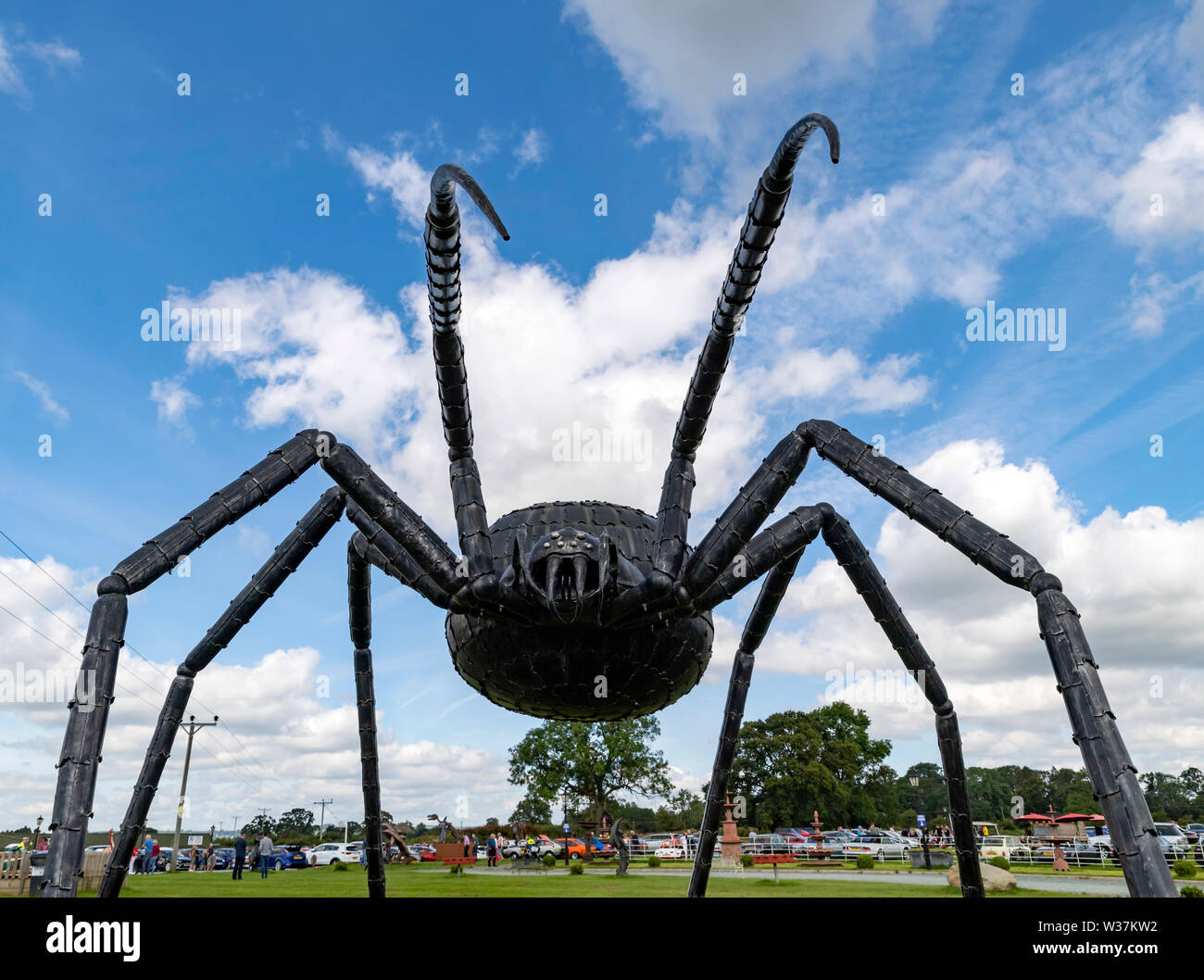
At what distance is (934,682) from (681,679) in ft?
A: 9.06

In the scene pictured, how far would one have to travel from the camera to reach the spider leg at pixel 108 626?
197 inches

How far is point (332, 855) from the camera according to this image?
5253cm

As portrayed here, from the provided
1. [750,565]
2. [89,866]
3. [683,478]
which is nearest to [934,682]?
[750,565]

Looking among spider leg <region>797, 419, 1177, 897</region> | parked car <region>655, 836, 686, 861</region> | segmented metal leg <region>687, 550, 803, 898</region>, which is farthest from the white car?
spider leg <region>797, 419, 1177, 897</region>

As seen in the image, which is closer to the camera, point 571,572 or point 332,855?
point 571,572

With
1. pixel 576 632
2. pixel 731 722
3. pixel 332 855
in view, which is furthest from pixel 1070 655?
pixel 332 855

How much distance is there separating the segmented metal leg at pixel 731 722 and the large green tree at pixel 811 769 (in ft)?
267

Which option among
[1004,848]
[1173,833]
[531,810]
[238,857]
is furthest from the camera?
[531,810]

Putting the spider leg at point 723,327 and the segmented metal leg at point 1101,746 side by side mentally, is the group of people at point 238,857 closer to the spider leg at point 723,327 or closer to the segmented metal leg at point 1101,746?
the spider leg at point 723,327

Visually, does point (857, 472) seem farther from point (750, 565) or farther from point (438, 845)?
point (438, 845)

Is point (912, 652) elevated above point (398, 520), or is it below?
→ below

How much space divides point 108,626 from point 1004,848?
47033mm

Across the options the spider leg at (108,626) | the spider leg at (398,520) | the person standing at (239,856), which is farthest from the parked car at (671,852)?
the spider leg at (108,626)

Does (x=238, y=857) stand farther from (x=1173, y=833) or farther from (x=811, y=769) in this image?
(x=811, y=769)
